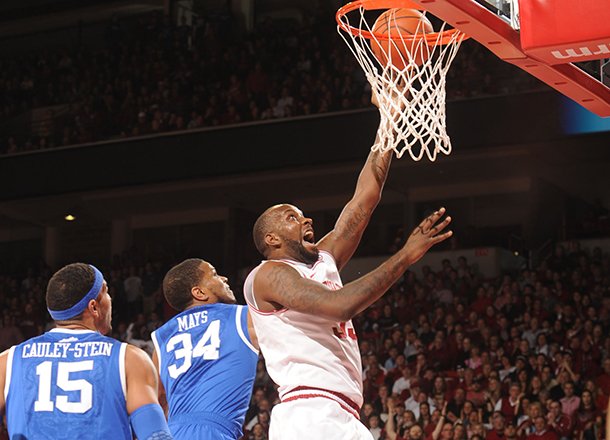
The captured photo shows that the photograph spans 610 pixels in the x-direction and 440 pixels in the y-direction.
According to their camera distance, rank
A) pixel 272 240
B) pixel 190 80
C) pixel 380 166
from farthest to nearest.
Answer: pixel 190 80 < pixel 380 166 < pixel 272 240

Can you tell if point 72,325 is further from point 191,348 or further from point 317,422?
point 191,348

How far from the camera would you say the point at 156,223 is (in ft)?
68.1

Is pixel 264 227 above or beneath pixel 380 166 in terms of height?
beneath

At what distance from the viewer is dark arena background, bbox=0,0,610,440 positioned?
11.3 metres

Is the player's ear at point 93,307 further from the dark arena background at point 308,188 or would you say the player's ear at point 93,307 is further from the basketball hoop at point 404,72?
the dark arena background at point 308,188

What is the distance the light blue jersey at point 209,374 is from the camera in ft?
15.5

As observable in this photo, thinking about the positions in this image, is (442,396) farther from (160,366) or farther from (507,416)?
(160,366)

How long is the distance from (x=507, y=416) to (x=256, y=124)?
7111 mm

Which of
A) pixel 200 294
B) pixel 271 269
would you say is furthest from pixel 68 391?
pixel 200 294

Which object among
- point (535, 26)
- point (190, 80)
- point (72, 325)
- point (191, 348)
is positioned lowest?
point (191, 348)

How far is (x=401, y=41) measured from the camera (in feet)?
16.8

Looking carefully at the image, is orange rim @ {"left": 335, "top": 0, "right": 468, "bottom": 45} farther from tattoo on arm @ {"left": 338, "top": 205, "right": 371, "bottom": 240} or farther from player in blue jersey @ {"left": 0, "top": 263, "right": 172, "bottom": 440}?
player in blue jersey @ {"left": 0, "top": 263, "right": 172, "bottom": 440}

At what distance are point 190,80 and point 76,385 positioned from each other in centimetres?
1466

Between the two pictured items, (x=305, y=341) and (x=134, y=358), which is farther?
(x=305, y=341)
